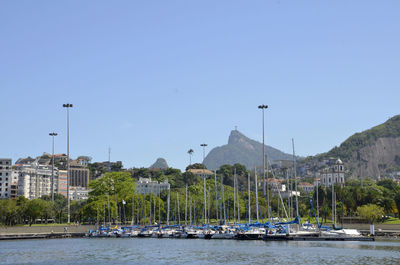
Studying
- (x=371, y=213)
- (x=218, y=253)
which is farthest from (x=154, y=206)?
(x=218, y=253)

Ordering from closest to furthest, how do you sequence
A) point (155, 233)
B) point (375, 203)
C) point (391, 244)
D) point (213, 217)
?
point (391, 244)
point (155, 233)
point (375, 203)
point (213, 217)

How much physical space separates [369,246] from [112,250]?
38.4 metres

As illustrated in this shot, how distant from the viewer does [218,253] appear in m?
73.1

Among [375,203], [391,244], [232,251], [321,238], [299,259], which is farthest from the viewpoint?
[375,203]

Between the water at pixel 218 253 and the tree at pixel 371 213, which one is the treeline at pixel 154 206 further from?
the water at pixel 218 253

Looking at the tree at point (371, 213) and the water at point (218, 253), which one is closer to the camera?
the water at point (218, 253)

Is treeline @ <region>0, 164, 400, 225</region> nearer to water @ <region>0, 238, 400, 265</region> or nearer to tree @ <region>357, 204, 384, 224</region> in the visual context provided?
tree @ <region>357, 204, 384, 224</region>

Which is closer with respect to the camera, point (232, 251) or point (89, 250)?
point (232, 251)

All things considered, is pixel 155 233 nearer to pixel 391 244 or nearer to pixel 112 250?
pixel 112 250

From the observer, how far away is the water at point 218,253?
64.0 meters

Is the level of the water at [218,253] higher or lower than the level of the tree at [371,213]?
lower

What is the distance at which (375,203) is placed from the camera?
132m

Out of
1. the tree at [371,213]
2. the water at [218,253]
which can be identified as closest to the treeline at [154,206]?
the tree at [371,213]

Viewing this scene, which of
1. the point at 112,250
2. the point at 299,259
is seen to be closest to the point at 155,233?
the point at 112,250
